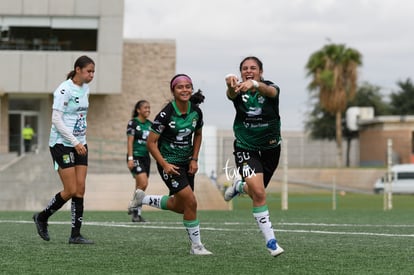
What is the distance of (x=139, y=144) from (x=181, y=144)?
251 inches

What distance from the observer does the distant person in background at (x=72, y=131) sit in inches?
396

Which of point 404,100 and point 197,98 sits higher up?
point 404,100

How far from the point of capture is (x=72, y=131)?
10172 millimetres

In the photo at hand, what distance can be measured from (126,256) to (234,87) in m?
1.90

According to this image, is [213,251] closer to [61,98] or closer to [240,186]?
[240,186]

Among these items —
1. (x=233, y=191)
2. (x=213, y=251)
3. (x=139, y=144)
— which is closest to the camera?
(x=213, y=251)

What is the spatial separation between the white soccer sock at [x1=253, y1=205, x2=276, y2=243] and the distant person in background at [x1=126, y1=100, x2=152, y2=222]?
Result: 21.3ft

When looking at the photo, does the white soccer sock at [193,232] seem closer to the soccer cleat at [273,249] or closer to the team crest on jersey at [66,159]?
the soccer cleat at [273,249]

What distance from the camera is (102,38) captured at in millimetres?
50250

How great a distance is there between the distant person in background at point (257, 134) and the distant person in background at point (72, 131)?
1869 mm

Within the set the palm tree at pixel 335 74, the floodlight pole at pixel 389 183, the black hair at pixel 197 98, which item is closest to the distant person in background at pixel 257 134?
the black hair at pixel 197 98

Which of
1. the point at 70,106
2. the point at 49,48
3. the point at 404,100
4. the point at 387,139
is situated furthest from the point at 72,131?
the point at 404,100

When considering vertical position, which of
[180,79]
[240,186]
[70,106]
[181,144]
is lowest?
[240,186]

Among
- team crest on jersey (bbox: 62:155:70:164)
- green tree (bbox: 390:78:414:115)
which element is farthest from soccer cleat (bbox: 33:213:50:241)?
green tree (bbox: 390:78:414:115)
